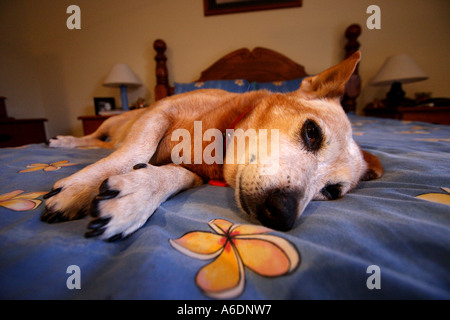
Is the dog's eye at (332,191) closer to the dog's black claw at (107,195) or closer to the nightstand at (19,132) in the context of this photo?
the dog's black claw at (107,195)

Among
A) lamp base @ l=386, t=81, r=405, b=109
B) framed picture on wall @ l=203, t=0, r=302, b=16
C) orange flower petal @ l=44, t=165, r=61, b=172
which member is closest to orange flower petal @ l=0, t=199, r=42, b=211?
orange flower petal @ l=44, t=165, r=61, b=172

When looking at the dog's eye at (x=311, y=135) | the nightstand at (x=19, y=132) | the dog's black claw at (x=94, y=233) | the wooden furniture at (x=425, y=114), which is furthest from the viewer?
the nightstand at (x=19, y=132)

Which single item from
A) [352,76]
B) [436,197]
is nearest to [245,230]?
[436,197]

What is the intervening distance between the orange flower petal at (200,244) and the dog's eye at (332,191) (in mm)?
560

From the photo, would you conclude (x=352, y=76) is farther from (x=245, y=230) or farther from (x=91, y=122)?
(x=91, y=122)

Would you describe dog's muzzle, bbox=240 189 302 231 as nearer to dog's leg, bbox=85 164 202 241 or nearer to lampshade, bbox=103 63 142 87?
dog's leg, bbox=85 164 202 241

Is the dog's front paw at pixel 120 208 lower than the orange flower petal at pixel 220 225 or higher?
higher

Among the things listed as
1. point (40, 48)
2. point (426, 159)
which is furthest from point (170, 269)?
point (40, 48)

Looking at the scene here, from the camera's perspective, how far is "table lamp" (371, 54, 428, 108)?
2.87 m

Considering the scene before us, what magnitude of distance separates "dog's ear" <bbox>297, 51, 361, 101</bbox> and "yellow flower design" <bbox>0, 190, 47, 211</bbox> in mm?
1248

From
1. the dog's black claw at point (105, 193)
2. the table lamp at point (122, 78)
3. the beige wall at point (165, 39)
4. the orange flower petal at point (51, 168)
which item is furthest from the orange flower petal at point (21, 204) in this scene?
the beige wall at point (165, 39)

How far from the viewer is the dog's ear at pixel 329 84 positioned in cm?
106

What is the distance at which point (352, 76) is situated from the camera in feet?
10.3

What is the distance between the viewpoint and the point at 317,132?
2.83 ft
